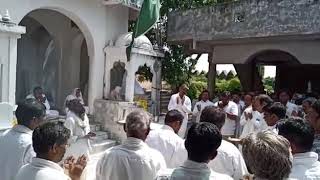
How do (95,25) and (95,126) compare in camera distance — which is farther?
(95,25)

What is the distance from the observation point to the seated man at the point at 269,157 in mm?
2145

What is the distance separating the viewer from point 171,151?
4059mm

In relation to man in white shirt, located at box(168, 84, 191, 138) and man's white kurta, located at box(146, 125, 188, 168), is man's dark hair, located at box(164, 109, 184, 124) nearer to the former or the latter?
man's white kurta, located at box(146, 125, 188, 168)

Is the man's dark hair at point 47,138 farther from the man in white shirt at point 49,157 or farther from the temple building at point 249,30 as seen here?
the temple building at point 249,30

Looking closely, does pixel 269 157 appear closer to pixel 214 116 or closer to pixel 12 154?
pixel 214 116

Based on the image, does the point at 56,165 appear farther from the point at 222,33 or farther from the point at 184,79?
the point at 184,79

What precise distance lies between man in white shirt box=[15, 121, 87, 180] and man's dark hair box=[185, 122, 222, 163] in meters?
0.78

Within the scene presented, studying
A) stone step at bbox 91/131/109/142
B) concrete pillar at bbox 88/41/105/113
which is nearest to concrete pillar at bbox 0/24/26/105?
stone step at bbox 91/131/109/142

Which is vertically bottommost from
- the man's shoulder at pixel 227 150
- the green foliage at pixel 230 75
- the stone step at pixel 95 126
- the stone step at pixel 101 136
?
the stone step at pixel 101 136

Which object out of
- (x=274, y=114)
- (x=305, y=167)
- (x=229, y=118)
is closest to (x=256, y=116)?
(x=229, y=118)

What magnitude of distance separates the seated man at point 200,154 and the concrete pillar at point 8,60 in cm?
502

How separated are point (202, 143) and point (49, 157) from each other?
96 cm

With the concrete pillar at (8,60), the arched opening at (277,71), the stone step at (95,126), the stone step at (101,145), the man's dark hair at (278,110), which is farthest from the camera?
the arched opening at (277,71)

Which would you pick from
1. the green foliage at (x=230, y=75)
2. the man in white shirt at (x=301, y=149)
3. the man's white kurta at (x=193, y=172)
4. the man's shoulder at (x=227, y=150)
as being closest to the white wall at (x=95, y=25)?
the man's shoulder at (x=227, y=150)
